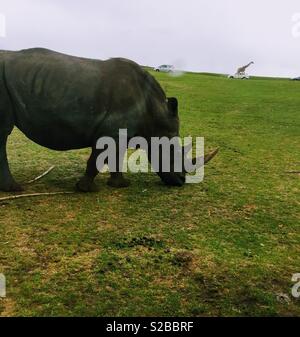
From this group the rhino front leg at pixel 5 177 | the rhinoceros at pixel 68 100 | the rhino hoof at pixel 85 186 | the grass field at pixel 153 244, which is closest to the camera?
the grass field at pixel 153 244

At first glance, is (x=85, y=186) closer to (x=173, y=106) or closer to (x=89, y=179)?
(x=89, y=179)

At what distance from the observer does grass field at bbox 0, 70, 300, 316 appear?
534 centimetres

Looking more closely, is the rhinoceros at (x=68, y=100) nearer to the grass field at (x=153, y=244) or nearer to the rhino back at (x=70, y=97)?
the rhino back at (x=70, y=97)

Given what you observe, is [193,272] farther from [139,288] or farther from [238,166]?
[238,166]

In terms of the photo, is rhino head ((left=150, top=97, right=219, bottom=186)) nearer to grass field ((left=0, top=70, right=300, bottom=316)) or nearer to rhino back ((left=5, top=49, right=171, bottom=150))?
grass field ((left=0, top=70, right=300, bottom=316))

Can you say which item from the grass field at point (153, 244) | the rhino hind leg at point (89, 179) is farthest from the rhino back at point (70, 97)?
the grass field at point (153, 244)

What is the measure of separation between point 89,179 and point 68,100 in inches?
56.7

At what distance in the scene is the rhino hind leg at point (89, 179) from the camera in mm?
8656

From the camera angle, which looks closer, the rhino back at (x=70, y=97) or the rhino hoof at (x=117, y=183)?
the rhino back at (x=70, y=97)

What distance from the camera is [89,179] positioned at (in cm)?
882

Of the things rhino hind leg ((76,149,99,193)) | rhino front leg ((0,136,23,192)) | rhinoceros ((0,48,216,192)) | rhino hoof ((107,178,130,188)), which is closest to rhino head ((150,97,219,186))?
rhinoceros ((0,48,216,192))

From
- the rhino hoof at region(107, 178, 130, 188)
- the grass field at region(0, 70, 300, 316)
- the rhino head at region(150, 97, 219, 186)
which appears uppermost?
the rhino head at region(150, 97, 219, 186)

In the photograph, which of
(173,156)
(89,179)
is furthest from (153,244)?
(173,156)

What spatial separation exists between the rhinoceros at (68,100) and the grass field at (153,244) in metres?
0.99
